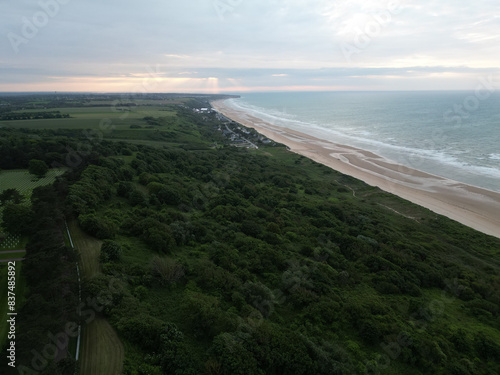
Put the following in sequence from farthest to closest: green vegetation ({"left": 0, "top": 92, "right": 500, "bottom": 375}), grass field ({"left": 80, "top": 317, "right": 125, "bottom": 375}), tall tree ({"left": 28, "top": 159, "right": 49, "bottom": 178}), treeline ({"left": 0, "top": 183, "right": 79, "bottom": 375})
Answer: tall tree ({"left": 28, "top": 159, "right": 49, "bottom": 178}) → green vegetation ({"left": 0, "top": 92, "right": 500, "bottom": 375}) → grass field ({"left": 80, "top": 317, "right": 125, "bottom": 375}) → treeline ({"left": 0, "top": 183, "right": 79, "bottom": 375})

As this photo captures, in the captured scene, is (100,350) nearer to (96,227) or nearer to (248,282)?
(248,282)

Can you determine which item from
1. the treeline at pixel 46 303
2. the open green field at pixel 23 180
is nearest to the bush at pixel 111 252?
the treeline at pixel 46 303

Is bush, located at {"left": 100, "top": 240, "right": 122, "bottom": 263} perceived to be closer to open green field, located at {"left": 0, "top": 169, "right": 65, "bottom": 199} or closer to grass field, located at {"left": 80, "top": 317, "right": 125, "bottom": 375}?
grass field, located at {"left": 80, "top": 317, "right": 125, "bottom": 375}

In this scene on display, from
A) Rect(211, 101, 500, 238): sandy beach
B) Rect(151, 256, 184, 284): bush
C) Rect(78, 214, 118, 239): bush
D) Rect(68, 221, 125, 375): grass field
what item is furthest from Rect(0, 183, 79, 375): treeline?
Rect(211, 101, 500, 238): sandy beach

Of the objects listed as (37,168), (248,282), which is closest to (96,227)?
(248,282)

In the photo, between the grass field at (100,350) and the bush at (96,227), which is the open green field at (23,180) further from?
the grass field at (100,350)

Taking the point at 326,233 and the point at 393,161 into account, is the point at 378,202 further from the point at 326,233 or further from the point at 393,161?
the point at 393,161

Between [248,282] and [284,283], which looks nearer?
[248,282]
